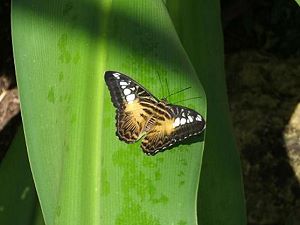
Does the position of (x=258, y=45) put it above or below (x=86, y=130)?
above

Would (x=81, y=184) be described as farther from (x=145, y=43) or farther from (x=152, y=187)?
(x=145, y=43)

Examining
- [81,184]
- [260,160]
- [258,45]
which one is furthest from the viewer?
[258,45]

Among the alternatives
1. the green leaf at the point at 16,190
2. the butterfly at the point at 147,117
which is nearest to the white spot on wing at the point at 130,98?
the butterfly at the point at 147,117

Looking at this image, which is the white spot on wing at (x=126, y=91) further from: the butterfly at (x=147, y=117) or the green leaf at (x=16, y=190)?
the green leaf at (x=16, y=190)

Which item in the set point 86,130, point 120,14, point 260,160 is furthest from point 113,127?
point 260,160

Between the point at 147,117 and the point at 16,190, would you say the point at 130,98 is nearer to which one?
the point at 147,117

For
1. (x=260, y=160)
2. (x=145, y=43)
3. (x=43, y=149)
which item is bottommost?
(x=260, y=160)

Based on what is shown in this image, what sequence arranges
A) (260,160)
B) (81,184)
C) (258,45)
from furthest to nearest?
(258,45), (260,160), (81,184)
